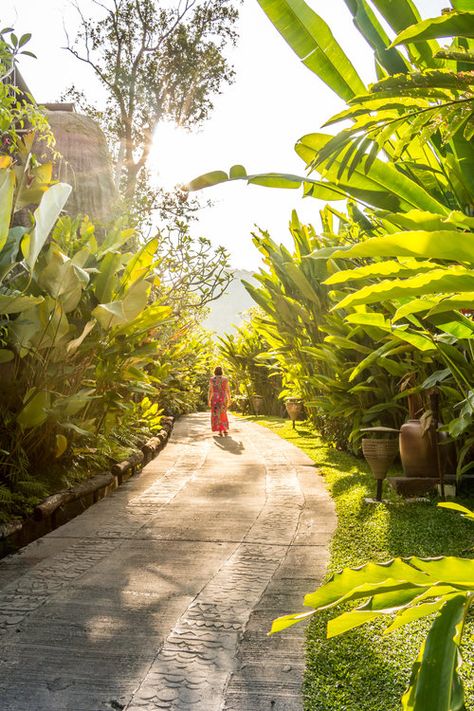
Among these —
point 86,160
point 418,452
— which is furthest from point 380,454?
point 86,160

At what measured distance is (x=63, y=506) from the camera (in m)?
4.66

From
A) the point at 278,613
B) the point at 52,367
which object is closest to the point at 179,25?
the point at 52,367

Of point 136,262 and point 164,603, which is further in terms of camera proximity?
point 136,262

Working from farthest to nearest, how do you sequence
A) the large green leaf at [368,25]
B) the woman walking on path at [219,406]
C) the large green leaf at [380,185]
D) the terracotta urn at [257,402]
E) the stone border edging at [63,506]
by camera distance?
the terracotta urn at [257,402]
the woman walking on path at [219,406]
the stone border edging at [63,506]
the large green leaf at [368,25]
the large green leaf at [380,185]

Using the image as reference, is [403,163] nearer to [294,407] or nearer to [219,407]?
[219,407]

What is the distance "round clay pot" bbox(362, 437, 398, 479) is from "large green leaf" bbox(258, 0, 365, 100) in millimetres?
3472

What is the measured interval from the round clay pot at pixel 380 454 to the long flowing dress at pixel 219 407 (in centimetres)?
620

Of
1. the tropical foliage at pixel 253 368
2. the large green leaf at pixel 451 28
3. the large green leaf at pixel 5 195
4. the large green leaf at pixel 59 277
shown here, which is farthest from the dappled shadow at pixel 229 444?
the large green leaf at pixel 451 28

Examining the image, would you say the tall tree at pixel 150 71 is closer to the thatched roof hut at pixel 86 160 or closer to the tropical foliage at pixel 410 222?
the thatched roof hut at pixel 86 160

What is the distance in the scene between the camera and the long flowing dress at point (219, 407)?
36.7 feet

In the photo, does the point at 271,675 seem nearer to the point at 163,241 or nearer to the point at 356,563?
the point at 356,563

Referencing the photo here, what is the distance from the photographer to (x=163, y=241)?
10984mm

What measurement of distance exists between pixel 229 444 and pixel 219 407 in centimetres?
154

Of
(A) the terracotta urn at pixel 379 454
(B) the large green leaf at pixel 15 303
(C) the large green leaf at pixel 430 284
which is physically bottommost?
(A) the terracotta urn at pixel 379 454
